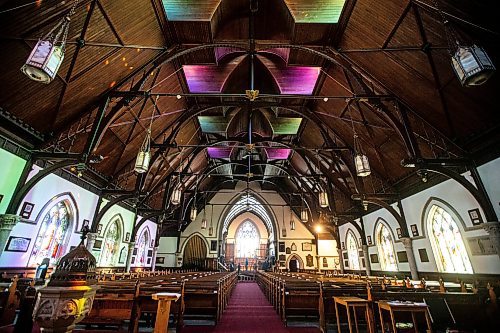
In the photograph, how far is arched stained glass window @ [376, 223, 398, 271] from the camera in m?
10.8

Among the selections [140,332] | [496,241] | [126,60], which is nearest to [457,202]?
[496,241]

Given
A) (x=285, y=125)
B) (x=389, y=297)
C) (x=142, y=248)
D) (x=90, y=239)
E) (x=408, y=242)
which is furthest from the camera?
(x=142, y=248)

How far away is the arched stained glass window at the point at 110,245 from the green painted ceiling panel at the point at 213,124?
666cm

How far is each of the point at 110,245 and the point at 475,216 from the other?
1414 centimetres

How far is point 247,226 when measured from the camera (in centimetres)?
2725

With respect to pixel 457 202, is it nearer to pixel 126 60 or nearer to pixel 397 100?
pixel 397 100

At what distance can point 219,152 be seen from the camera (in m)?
15.8

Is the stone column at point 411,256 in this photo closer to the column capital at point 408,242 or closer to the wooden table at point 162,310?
the column capital at point 408,242

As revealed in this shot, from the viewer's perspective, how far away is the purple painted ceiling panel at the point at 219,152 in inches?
602

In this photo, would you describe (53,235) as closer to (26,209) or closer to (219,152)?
(26,209)

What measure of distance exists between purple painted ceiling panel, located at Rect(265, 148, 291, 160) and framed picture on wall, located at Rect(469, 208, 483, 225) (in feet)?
32.3

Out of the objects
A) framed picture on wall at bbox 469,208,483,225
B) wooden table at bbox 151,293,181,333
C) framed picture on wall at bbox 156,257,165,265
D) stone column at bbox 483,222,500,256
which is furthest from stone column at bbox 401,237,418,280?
framed picture on wall at bbox 156,257,165,265

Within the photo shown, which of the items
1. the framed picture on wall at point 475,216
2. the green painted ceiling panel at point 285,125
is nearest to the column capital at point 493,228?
the framed picture on wall at point 475,216

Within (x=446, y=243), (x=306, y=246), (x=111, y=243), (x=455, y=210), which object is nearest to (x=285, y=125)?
(x=455, y=210)
